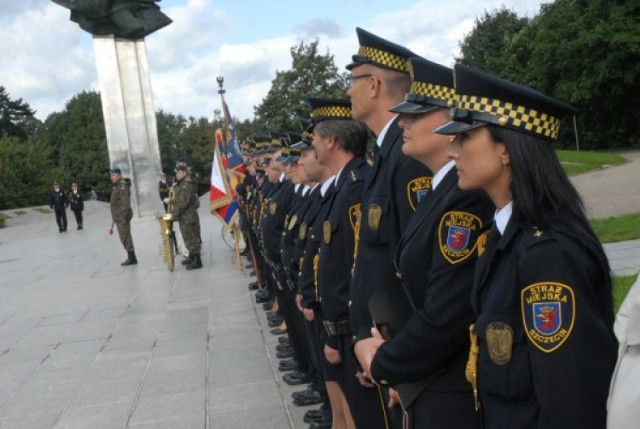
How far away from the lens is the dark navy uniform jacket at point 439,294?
2506 mm

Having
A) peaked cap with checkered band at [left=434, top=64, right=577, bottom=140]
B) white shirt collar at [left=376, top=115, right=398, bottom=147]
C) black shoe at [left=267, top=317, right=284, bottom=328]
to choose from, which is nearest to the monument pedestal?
black shoe at [left=267, top=317, right=284, bottom=328]

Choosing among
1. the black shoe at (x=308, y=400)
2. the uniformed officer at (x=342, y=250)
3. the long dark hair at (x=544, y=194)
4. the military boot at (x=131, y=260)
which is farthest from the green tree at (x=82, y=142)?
the long dark hair at (x=544, y=194)

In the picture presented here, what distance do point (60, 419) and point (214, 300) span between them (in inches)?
193

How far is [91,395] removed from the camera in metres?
6.82

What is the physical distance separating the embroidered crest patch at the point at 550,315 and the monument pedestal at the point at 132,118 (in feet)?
92.6

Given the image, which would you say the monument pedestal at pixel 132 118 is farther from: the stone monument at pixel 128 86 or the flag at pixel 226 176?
the flag at pixel 226 176

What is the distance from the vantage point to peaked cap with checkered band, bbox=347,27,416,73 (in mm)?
3400

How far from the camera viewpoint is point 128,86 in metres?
29.3

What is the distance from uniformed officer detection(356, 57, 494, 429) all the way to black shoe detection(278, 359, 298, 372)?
410 centimetres

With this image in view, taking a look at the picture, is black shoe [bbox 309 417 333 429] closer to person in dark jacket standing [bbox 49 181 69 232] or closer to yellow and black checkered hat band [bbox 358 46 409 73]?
yellow and black checkered hat band [bbox 358 46 409 73]

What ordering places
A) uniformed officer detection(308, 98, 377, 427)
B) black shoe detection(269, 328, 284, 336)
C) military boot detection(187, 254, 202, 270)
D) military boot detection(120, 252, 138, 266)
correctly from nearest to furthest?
uniformed officer detection(308, 98, 377, 427) < black shoe detection(269, 328, 284, 336) < military boot detection(187, 254, 202, 270) < military boot detection(120, 252, 138, 266)

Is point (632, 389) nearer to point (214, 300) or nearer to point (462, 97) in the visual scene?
point (462, 97)

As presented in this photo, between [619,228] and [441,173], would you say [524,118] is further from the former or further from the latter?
Result: [619,228]

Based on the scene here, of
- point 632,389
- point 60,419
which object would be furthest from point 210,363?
point 632,389
